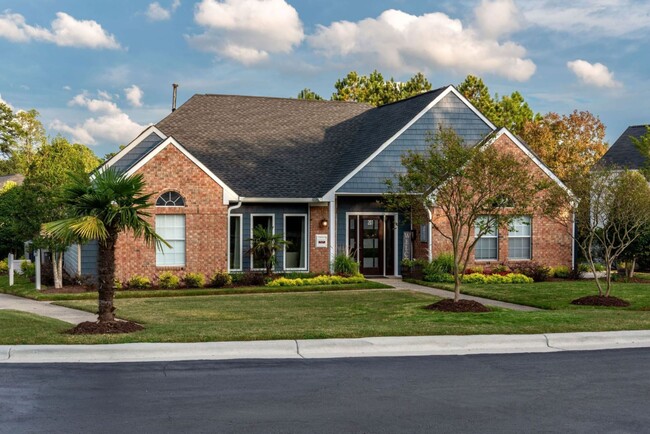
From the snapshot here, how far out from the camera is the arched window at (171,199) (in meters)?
23.8

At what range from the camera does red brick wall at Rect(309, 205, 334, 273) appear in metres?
26.4

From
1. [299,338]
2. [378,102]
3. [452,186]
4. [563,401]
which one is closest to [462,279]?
[452,186]

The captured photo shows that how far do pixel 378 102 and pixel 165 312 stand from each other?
45.2 metres

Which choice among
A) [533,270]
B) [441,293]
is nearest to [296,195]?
[441,293]

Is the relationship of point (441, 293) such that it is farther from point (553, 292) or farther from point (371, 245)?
point (371, 245)

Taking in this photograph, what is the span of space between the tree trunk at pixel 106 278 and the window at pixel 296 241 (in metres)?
13.2

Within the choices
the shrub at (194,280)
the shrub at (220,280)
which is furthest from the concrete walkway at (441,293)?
the shrub at (194,280)

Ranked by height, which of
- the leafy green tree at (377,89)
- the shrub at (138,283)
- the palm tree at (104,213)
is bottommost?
the shrub at (138,283)

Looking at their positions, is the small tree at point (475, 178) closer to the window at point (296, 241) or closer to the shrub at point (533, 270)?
the shrub at point (533, 270)

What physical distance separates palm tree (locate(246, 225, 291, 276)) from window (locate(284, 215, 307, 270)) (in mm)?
1254

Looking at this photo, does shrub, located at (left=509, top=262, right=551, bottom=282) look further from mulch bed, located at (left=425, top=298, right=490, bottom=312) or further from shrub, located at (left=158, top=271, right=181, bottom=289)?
shrub, located at (left=158, top=271, right=181, bottom=289)

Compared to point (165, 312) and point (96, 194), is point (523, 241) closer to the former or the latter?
point (165, 312)

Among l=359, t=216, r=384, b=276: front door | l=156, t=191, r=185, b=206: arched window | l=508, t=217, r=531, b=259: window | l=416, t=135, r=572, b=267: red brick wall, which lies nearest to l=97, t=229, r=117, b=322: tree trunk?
l=156, t=191, r=185, b=206: arched window

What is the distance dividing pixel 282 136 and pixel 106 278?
17.4m
